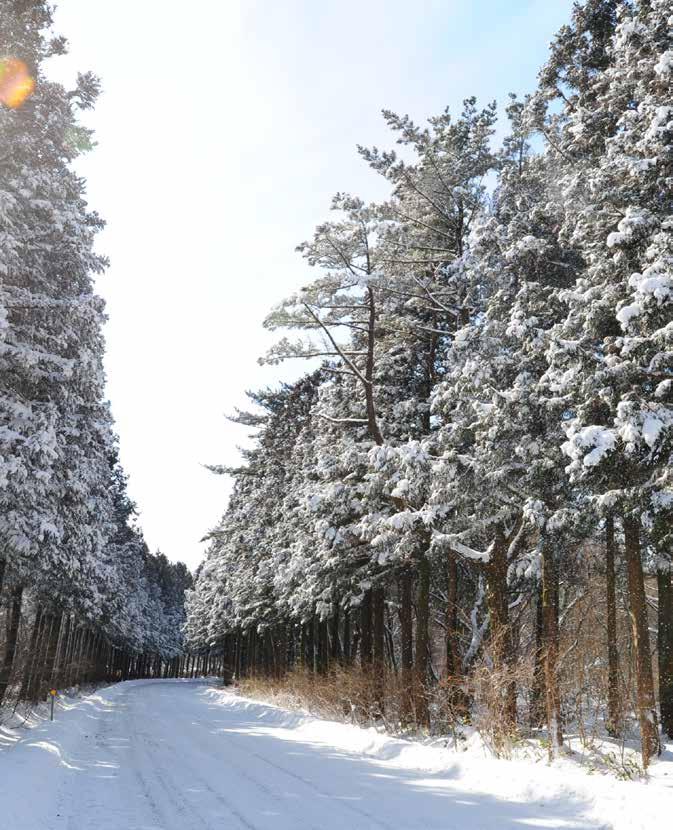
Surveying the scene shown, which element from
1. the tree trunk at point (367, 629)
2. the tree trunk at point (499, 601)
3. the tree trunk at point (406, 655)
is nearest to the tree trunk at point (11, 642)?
the tree trunk at point (406, 655)

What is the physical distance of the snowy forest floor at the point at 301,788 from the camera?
27.1 feet

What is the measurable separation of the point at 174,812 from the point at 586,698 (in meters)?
8.94

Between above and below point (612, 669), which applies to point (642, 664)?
above

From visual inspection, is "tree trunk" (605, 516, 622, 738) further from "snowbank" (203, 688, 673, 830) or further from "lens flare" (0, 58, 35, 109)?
"lens flare" (0, 58, 35, 109)

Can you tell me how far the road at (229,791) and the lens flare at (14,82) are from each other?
45.1 feet

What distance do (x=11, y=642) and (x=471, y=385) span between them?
16632 mm

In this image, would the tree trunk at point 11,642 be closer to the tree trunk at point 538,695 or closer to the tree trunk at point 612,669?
the tree trunk at point 538,695

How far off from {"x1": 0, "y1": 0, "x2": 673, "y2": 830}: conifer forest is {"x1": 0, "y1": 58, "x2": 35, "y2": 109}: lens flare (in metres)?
0.07

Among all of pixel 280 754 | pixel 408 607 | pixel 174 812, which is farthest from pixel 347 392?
pixel 174 812

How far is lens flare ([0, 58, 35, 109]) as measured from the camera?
15234 millimetres

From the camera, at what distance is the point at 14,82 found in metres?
15.5

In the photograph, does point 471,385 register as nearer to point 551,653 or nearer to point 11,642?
point 551,653

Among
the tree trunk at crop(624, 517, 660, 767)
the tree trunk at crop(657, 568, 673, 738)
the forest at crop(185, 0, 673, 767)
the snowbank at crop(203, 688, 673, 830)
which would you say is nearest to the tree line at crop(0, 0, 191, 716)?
the forest at crop(185, 0, 673, 767)

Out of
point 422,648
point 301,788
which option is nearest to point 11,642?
point 422,648
